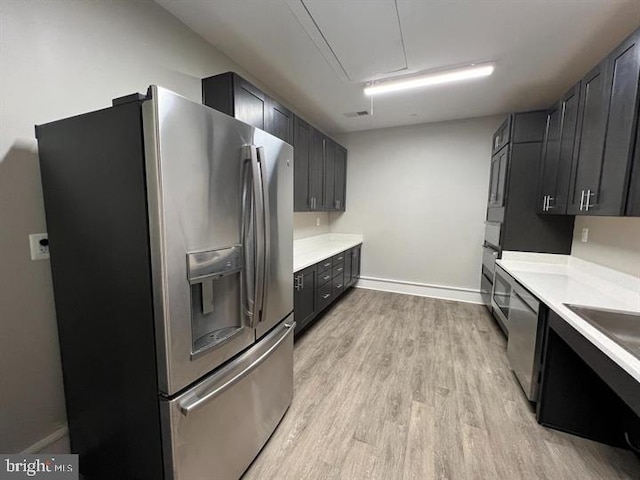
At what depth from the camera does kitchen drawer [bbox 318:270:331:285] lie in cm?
322

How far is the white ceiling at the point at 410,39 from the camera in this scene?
179 centimetres

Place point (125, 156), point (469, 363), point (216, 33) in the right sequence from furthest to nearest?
point (469, 363) < point (216, 33) < point (125, 156)

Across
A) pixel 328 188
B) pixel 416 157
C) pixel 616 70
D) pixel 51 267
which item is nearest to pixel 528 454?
pixel 616 70

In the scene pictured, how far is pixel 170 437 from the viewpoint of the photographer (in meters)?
1.03

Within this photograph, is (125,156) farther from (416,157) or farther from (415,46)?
(416,157)

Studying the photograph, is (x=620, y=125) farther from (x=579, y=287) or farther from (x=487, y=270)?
(x=487, y=270)

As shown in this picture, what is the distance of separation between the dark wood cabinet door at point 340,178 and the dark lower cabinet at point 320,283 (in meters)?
0.81

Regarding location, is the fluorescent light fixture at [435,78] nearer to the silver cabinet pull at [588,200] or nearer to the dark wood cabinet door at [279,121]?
the dark wood cabinet door at [279,121]

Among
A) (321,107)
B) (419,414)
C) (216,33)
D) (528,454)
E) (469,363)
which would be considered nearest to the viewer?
(528,454)

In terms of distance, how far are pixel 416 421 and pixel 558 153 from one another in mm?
2613

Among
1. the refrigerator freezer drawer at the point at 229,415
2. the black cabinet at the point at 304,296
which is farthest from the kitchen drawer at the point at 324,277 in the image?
the refrigerator freezer drawer at the point at 229,415

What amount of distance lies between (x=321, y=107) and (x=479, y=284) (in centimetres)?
346

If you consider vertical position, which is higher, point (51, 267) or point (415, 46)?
point (415, 46)

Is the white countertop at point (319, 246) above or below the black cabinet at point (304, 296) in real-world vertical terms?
above
